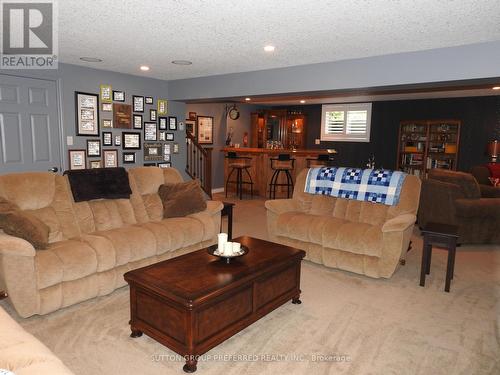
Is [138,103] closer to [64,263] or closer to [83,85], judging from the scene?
[83,85]

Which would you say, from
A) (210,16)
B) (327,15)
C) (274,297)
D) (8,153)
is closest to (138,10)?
(210,16)

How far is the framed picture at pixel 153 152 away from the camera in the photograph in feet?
20.0

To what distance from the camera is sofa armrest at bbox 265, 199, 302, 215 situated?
4.43 metres

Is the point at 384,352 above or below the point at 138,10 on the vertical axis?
below

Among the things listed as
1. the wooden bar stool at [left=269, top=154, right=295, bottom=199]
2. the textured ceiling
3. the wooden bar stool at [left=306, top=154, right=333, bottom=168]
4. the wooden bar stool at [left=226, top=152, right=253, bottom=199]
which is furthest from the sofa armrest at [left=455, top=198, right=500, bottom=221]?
the wooden bar stool at [left=226, top=152, right=253, bottom=199]

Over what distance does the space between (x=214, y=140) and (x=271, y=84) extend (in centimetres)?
424

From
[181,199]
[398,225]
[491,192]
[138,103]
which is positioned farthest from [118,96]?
[491,192]

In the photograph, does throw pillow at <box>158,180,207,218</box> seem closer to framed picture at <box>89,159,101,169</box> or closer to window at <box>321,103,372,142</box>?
framed picture at <box>89,159,101,169</box>

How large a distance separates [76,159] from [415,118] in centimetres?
766

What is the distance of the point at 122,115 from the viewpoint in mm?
5660

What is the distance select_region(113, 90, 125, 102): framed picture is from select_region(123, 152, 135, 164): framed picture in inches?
32.5

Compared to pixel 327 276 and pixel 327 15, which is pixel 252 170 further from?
pixel 327 15

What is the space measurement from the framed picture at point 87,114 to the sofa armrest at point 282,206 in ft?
9.33

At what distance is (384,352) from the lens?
245 centimetres
